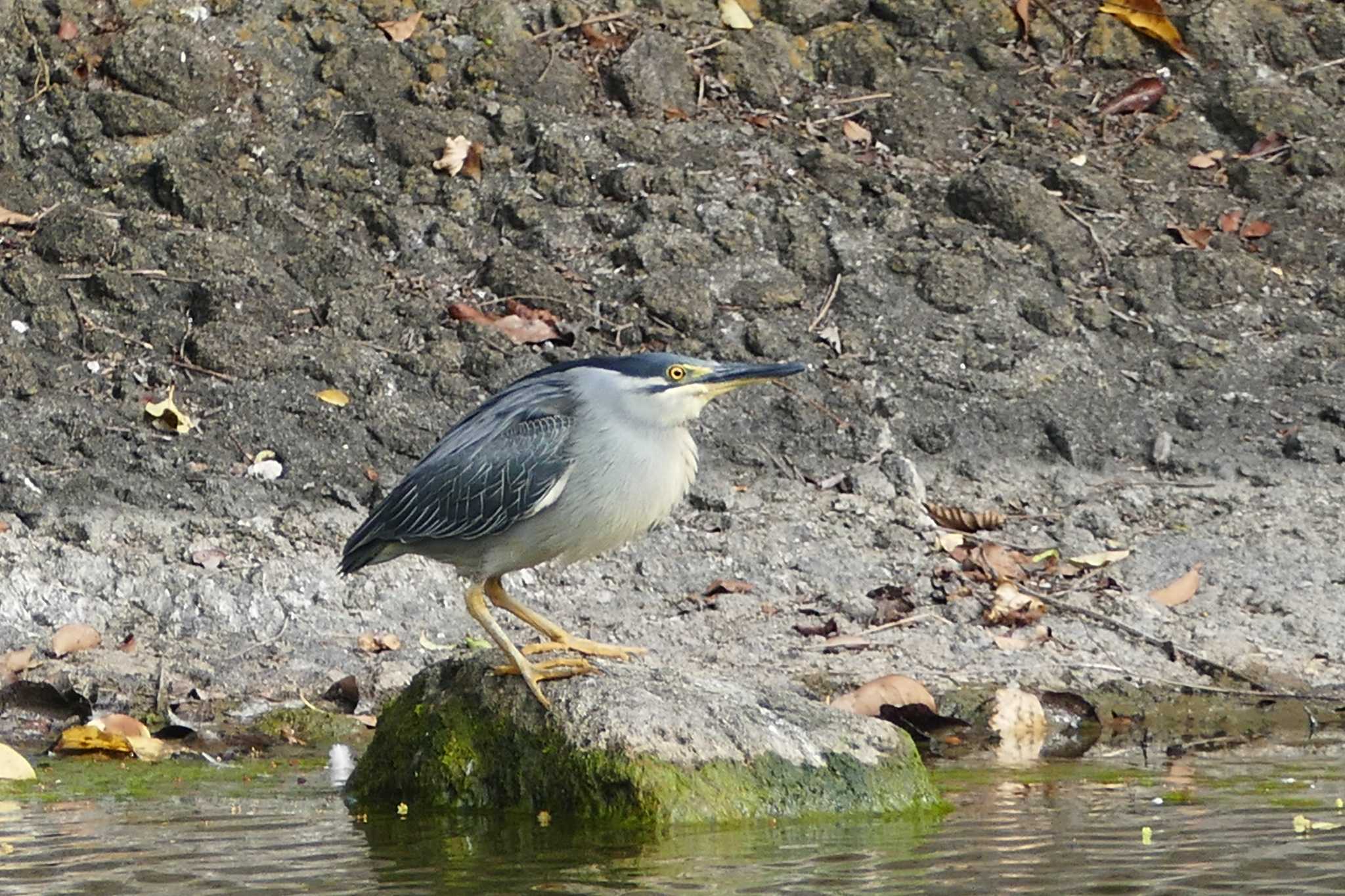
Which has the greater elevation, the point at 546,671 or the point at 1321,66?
the point at 1321,66

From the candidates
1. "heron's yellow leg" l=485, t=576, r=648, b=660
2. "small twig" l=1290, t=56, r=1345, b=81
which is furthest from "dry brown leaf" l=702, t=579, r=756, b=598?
"small twig" l=1290, t=56, r=1345, b=81

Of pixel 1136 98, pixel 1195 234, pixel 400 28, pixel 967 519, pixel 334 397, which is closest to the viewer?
pixel 967 519

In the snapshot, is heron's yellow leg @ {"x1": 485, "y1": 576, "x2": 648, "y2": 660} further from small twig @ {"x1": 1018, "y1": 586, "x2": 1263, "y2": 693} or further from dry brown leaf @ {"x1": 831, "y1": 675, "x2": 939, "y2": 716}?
small twig @ {"x1": 1018, "y1": 586, "x2": 1263, "y2": 693}

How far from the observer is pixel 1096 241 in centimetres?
1061

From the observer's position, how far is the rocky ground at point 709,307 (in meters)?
8.12

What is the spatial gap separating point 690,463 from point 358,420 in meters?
3.17

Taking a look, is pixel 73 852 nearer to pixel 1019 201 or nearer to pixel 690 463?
pixel 690 463

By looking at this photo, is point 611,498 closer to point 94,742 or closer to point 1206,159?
point 94,742

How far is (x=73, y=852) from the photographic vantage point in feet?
17.4

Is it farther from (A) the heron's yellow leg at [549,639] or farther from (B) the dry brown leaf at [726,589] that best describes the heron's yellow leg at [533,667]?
(B) the dry brown leaf at [726,589]

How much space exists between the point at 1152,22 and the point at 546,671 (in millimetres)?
7386

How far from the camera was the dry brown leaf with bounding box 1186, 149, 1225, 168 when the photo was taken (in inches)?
444

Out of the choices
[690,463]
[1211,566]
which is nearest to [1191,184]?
[1211,566]

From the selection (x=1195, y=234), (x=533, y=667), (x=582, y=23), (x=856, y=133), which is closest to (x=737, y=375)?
(x=533, y=667)
